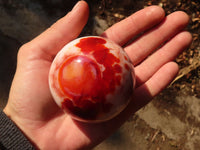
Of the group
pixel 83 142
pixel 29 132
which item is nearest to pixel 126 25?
pixel 83 142

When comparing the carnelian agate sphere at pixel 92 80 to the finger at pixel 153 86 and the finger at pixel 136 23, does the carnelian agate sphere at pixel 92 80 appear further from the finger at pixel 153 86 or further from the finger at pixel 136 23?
the finger at pixel 136 23

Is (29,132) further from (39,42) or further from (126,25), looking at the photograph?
(126,25)

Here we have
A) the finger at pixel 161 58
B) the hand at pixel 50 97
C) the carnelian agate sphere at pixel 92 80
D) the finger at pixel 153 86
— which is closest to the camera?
the carnelian agate sphere at pixel 92 80

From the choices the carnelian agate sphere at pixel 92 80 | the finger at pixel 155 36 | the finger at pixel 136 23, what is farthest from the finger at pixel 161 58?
the carnelian agate sphere at pixel 92 80

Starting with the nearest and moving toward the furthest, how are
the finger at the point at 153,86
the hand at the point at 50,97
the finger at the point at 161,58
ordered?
the hand at the point at 50,97 → the finger at the point at 153,86 → the finger at the point at 161,58

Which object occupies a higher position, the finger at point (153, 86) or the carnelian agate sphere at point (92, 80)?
the carnelian agate sphere at point (92, 80)

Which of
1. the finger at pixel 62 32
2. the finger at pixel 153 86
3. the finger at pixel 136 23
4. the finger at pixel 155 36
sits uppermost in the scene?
the finger at pixel 62 32

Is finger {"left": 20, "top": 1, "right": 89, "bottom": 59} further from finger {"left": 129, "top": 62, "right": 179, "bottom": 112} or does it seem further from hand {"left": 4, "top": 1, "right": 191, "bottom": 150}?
finger {"left": 129, "top": 62, "right": 179, "bottom": 112}
